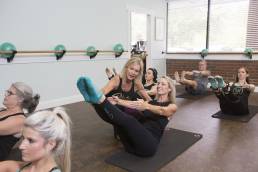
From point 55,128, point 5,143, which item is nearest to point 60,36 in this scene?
point 5,143

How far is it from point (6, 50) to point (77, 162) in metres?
2.25

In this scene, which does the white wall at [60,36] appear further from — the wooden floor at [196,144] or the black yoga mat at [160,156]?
the black yoga mat at [160,156]

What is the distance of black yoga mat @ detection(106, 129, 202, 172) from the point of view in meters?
2.32

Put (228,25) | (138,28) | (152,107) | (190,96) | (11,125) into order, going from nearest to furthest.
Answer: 1. (11,125)
2. (152,107)
3. (190,96)
4. (228,25)
5. (138,28)

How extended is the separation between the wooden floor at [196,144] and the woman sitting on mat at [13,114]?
63cm

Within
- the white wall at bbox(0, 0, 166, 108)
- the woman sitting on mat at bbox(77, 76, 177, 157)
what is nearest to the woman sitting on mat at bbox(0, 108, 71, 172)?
the woman sitting on mat at bbox(77, 76, 177, 157)

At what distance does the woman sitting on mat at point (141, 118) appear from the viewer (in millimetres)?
2014

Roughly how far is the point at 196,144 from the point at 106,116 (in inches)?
53.2

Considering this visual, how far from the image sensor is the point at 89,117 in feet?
13.1

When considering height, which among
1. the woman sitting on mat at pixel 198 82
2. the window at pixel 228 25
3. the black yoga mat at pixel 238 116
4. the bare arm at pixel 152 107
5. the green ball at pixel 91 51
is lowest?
the black yoga mat at pixel 238 116

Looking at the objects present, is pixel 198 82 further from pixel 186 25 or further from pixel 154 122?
pixel 154 122

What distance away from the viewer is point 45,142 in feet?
3.89

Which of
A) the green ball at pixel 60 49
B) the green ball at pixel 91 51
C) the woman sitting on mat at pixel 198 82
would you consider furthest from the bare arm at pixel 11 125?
the woman sitting on mat at pixel 198 82

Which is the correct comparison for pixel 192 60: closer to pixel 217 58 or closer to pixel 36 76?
pixel 217 58
